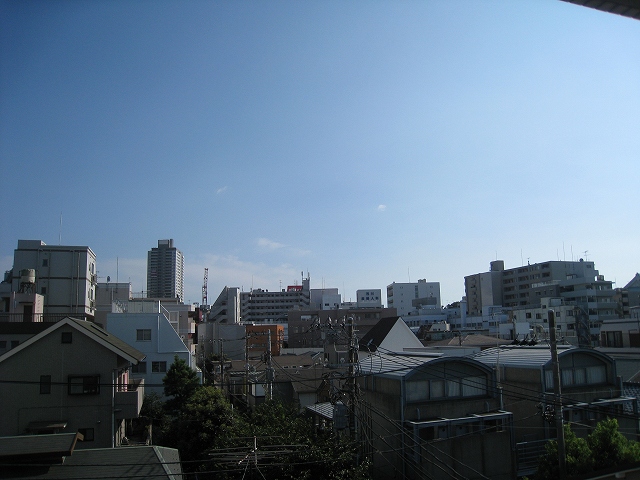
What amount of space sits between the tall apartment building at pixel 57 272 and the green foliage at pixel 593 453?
122 ft

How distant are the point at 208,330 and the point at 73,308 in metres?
26.2

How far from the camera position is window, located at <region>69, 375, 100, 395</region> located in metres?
19.7

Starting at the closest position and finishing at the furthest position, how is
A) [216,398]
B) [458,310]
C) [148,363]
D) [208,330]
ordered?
[216,398] → [148,363] → [208,330] → [458,310]

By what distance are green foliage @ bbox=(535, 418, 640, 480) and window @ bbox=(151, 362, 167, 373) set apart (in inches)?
1079

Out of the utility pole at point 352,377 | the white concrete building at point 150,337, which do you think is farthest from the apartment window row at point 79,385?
the white concrete building at point 150,337

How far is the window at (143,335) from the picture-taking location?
35.4 metres

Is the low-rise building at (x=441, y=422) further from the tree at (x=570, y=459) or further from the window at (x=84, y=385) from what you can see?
the window at (x=84, y=385)

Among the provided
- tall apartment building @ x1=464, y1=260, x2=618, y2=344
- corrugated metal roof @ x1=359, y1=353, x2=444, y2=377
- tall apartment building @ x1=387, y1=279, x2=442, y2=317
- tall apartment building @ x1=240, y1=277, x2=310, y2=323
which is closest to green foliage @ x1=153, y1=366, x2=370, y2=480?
corrugated metal roof @ x1=359, y1=353, x2=444, y2=377

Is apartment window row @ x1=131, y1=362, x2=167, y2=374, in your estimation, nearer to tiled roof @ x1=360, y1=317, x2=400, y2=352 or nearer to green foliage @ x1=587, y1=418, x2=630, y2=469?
tiled roof @ x1=360, y1=317, x2=400, y2=352

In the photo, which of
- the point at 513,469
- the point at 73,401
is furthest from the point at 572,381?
the point at 73,401

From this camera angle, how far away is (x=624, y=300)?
70062mm

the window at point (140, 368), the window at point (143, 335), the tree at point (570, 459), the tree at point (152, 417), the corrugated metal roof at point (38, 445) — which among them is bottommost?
the tree at point (152, 417)

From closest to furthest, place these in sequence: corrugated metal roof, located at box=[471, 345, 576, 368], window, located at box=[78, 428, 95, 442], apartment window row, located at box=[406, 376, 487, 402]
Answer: apartment window row, located at box=[406, 376, 487, 402] → window, located at box=[78, 428, 95, 442] → corrugated metal roof, located at box=[471, 345, 576, 368]

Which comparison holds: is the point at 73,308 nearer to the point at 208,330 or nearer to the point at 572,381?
the point at 208,330
